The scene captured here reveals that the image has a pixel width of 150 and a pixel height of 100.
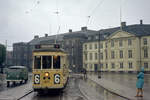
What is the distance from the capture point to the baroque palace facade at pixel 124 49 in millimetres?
56219

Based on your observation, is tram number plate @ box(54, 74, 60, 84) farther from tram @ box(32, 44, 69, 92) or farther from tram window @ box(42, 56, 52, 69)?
tram window @ box(42, 56, 52, 69)

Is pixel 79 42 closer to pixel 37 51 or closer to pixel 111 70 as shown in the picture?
pixel 111 70

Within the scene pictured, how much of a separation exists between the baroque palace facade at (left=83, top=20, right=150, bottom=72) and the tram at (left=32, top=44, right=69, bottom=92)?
42043 mm

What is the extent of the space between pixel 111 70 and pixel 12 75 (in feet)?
142

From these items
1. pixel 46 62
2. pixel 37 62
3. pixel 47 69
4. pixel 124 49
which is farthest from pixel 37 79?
pixel 124 49

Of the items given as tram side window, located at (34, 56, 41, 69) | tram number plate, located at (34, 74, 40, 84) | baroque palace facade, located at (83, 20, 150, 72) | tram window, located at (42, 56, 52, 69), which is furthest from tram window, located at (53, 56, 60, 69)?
baroque palace facade, located at (83, 20, 150, 72)

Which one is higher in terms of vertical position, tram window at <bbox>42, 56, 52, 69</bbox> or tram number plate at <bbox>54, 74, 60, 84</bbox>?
tram window at <bbox>42, 56, 52, 69</bbox>

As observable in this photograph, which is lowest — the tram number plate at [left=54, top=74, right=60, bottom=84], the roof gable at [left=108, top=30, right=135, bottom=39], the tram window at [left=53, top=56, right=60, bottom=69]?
the tram number plate at [left=54, top=74, right=60, bottom=84]

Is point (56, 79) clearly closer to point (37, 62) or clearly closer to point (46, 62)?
point (46, 62)

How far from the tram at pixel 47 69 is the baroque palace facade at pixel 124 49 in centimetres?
4204

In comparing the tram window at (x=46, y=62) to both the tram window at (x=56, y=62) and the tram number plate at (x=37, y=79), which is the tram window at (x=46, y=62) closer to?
the tram window at (x=56, y=62)

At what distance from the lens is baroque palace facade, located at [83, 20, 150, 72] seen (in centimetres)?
5622

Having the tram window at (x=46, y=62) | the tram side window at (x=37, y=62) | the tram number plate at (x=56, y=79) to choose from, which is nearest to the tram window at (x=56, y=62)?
the tram window at (x=46, y=62)

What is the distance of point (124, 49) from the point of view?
2334 inches
